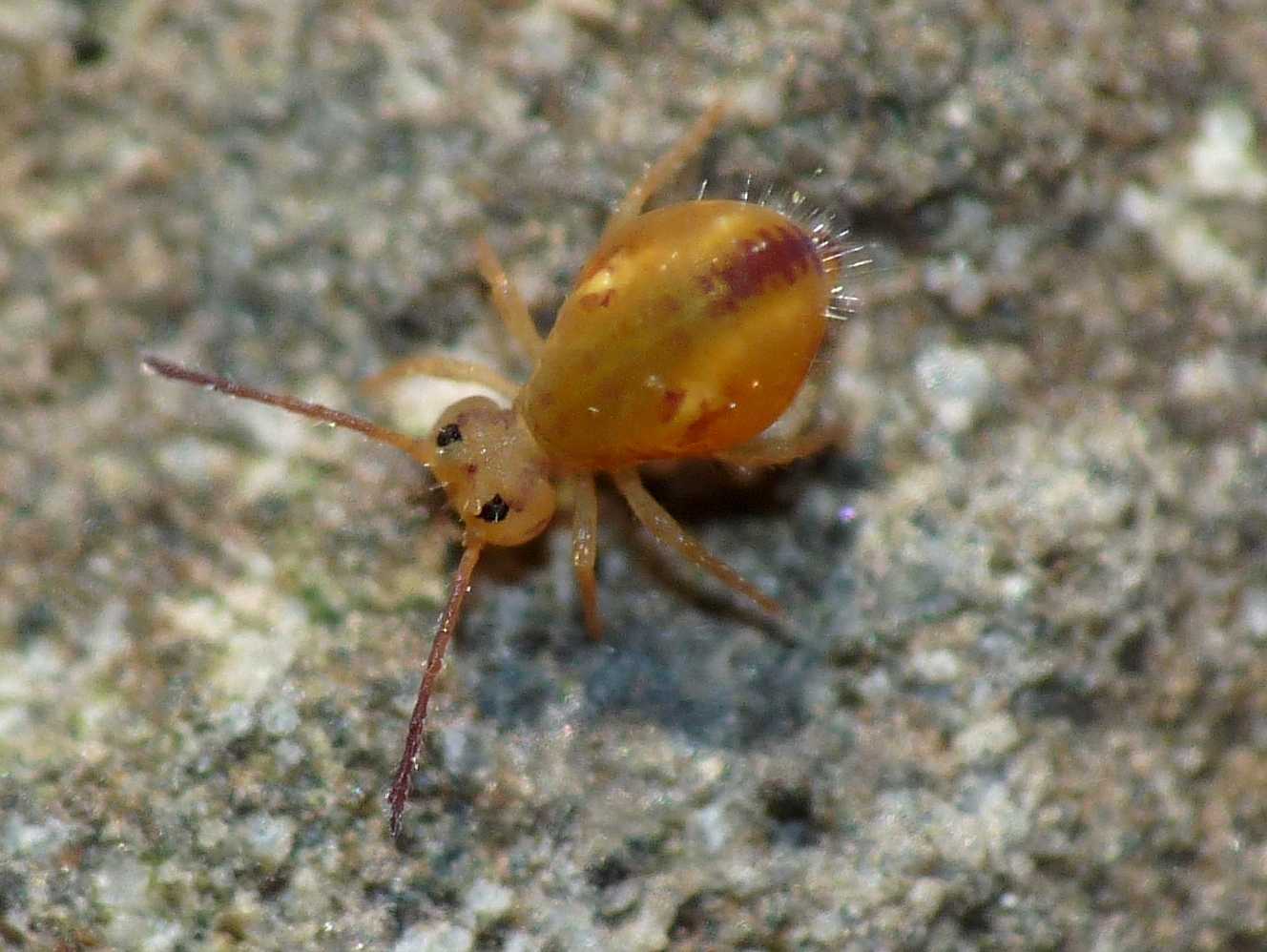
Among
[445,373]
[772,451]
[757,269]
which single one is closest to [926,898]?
[772,451]

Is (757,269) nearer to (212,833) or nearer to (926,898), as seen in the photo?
(926,898)

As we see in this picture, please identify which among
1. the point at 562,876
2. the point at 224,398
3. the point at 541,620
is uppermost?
the point at 224,398

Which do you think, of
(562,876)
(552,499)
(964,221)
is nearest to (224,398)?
(552,499)

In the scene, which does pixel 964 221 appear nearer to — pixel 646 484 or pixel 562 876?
pixel 646 484

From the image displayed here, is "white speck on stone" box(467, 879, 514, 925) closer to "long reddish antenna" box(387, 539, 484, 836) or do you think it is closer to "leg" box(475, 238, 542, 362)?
"long reddish antenna" box(387, 539, 484, 836)

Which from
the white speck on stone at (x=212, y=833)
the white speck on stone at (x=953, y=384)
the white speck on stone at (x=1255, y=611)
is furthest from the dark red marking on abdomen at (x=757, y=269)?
the white speck on stone at (x=212, y=833)

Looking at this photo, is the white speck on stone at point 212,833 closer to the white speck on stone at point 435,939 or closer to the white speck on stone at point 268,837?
the white speck on stone at point 268,837

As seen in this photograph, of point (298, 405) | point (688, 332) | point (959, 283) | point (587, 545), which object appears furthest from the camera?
point (959, 283)
